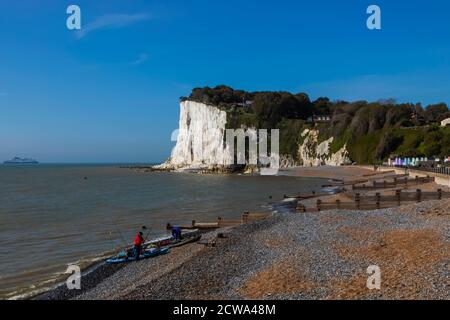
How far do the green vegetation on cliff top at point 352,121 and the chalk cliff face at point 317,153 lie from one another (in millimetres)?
1591

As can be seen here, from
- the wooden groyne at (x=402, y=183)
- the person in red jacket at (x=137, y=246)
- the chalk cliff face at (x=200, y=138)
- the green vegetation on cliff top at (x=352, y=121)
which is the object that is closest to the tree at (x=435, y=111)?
the green vegetation on cliff top at (x=352, y=121)

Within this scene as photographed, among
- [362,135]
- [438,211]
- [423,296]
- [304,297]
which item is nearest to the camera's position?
[423,296]

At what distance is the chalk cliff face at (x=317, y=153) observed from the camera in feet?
347

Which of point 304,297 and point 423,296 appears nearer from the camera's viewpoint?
point 423,296

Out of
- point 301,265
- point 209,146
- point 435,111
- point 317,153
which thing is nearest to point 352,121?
point 317,153

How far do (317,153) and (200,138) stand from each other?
33.7 metres

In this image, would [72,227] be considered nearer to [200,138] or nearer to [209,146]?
[209,146]

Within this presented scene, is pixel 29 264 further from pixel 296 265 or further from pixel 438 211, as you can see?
pixel 438 211

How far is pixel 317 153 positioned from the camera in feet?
377

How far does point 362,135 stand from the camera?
10319cm

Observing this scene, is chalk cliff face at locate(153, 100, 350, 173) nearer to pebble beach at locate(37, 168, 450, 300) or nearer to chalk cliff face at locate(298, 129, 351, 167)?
chalk cliff face at locate(298, 129, 351, 167)

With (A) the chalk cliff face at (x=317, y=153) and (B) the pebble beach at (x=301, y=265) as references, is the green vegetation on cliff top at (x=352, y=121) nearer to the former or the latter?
(A) the chalk cliff face at (x=317, y=153)
